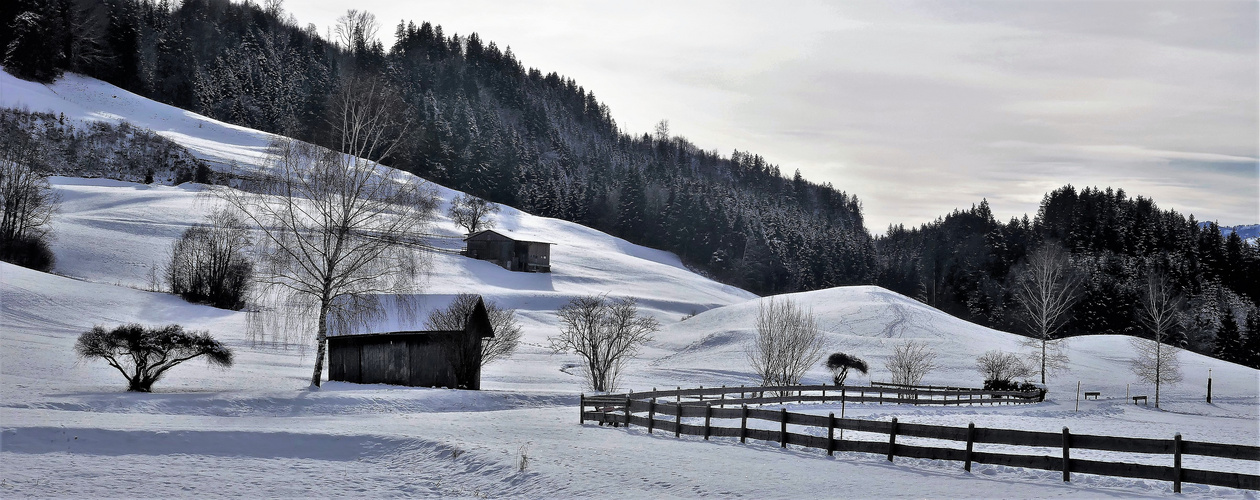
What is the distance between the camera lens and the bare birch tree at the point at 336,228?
27719 millimetres

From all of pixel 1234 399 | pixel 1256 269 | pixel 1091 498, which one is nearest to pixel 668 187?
pixel 1256 269

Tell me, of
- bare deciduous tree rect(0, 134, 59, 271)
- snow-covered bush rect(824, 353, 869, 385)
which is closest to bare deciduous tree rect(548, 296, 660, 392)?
snow-covered bush rect(824, 353, 869, 385)

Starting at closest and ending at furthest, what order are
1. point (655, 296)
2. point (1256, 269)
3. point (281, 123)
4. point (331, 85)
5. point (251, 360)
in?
point (251, 360), point (655, 296), point (1256, 269), point (281, 123), point (331, 85)

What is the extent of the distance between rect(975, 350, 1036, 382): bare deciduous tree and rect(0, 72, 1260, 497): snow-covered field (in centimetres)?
144

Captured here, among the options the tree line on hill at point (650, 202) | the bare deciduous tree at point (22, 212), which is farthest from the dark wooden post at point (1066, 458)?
the tree line on hill at point (650, 202)

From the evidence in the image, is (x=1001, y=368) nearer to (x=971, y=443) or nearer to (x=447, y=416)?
(x=447, y=416)

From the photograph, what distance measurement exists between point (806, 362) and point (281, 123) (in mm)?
123535

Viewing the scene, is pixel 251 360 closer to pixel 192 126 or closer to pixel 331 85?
pixel 192 126

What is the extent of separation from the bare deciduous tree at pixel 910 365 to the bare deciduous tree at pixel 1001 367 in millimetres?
3368

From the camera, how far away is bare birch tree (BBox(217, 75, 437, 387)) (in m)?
27.7

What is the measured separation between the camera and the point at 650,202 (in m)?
150

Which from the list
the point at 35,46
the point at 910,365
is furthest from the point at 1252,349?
the point at 35,46

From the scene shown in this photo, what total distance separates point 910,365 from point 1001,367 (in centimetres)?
610

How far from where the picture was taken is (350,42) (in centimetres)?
19975
